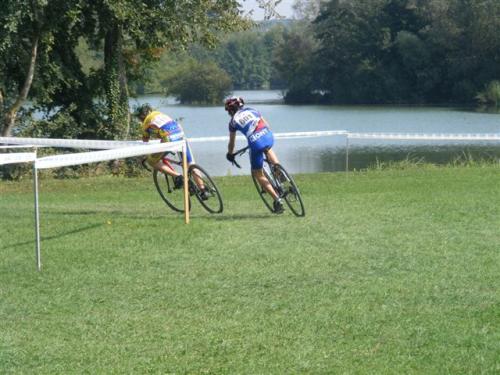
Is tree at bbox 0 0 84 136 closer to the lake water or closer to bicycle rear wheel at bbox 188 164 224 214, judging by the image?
the lake water

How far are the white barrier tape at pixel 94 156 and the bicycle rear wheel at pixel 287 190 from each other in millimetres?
1402

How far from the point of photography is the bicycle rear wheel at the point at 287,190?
1266cm

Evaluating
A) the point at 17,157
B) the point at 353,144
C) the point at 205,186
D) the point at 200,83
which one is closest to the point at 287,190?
the point at 205,186

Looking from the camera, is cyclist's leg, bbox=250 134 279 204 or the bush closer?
cyclist's leg, bbox=250 134 279 204

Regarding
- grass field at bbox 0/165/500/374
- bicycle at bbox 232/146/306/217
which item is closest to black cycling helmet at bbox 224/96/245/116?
bicycle at bbox 232/146/306/217

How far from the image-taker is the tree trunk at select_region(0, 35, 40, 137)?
24.8 metres

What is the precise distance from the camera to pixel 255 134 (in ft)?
41.4

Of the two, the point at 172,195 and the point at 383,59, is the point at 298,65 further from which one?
the point at 172,195

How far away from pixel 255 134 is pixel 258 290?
453cm

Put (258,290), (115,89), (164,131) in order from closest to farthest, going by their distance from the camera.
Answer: (258,290) → (164,131) → (115,89)

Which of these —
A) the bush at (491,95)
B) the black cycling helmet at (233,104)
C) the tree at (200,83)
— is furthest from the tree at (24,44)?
the tree at (200,83)

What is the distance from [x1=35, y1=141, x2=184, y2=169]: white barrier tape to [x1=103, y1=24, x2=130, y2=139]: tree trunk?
1581 centimetres

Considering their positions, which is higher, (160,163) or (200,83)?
(160,163)

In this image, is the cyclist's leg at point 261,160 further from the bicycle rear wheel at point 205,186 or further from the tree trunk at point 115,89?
the tree trunk at point 115,89
